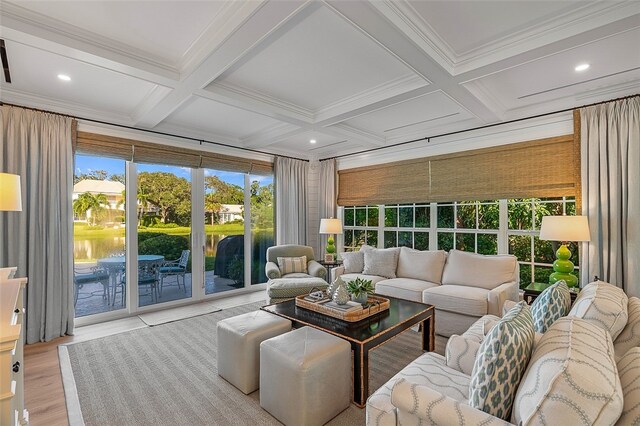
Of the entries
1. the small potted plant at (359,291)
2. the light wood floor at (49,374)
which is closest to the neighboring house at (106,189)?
the light wood floor at (49,374)

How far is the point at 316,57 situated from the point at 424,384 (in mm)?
2516

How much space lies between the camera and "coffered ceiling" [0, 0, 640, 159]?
6.66 feet

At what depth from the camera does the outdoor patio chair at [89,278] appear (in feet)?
12.7

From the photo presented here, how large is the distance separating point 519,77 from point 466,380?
111 inches

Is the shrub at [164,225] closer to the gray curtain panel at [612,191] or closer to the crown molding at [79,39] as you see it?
the crown molding at [79,39]

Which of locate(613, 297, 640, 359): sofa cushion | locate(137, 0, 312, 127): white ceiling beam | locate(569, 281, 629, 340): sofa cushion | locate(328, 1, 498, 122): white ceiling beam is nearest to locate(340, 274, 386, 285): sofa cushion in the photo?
locate(328, 1, 498, 122): white ceiling beam

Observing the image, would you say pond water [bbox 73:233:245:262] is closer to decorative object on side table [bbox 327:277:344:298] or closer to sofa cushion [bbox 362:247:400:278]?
decorative object on side table [bbox 327:277:344:298]

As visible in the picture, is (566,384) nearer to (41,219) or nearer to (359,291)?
(359,291)

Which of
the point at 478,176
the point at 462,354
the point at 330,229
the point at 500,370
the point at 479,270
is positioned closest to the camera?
the point at 500,370

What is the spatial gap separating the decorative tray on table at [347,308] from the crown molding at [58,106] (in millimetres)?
3320

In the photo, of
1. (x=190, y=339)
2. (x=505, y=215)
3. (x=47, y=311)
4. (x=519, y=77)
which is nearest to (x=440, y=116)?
(x=519, y=77)

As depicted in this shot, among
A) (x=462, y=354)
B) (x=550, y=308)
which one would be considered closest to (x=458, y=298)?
(x=550, y=308)

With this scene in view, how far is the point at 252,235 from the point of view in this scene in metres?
5.61

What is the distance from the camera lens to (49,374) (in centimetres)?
263
